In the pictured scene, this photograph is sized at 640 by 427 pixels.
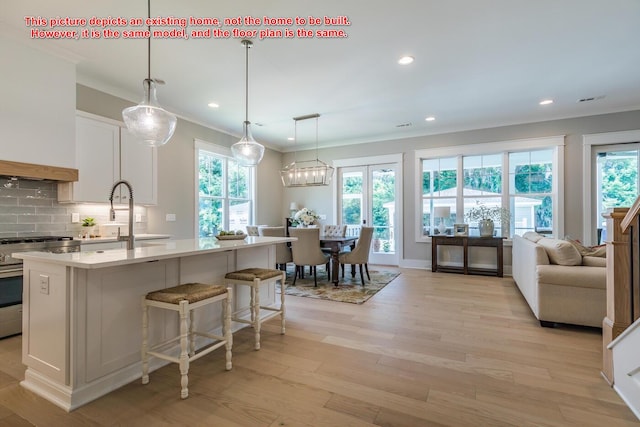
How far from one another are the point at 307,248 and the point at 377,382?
287 centimetres

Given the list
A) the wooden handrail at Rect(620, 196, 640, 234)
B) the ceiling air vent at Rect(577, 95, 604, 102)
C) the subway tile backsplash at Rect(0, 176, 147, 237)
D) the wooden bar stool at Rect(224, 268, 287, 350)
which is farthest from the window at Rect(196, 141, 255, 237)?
the ceiling air vent at Rect(577, 95, 604, 102)

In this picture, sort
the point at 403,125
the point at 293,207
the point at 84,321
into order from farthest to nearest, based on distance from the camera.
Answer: the point at 293,207
the point at 403,125
the point at 84,321

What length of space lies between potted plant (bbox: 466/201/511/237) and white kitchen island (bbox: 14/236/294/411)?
16.8 feet

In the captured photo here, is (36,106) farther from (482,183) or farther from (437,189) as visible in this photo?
(482,183)

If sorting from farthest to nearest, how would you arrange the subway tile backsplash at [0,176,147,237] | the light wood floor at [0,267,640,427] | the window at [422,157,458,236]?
the window at [422,157,458,236]
the subway tile backsplash at [0,176,147,237]
the light wood floor at [0,267,640,427]

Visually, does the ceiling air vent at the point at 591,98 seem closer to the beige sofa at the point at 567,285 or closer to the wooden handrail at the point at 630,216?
the beige sofa at the point at 567,285

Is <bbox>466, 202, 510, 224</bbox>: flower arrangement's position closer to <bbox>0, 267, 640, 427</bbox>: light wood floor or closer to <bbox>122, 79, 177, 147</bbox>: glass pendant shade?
<bbox>0, 267, 640, 427</bbox>: light wood floor

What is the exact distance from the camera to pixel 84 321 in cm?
184

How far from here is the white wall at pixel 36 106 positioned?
290cm

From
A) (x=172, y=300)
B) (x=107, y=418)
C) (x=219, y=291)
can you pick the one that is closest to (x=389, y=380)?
(x=219, y=291)

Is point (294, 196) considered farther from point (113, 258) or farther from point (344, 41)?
point (113, 258)

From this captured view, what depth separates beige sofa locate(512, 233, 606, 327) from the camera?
9.46ft

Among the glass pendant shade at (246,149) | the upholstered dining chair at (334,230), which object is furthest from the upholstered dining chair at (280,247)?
the glass pendant shade at (246,149)

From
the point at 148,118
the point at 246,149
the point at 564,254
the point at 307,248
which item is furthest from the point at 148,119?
the point at 564,254
